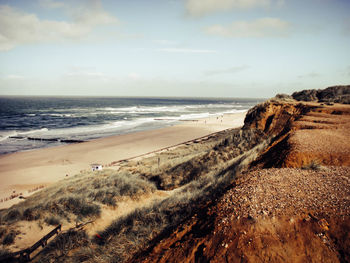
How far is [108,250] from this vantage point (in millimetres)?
4590

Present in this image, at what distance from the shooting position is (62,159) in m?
21.4

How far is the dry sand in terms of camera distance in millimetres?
15898

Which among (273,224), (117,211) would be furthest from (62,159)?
(273,224)

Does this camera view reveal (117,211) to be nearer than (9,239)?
No

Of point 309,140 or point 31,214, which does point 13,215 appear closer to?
point 31,214

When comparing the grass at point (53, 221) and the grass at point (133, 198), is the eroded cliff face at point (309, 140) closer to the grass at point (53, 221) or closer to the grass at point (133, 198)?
the grass at point (133, 198)

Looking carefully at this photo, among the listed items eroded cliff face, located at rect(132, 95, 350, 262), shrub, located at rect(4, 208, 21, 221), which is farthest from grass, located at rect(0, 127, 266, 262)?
eroded cliff face, located at rect(132, 95, 350, 262)

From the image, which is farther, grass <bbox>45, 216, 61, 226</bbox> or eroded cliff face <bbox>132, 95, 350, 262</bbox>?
grass <bbox>45, 216, 61, 226</bbox>

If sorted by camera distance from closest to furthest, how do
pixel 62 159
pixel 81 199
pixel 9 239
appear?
pixel 9 239, pixel 81 199, pixel 62 159

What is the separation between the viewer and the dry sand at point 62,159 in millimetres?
15898

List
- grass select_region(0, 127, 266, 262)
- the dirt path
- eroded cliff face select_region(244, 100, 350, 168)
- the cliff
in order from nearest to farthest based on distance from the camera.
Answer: grass select_region(0, 127, 266, 262), eroded cliff face select_region(244, 100, 350, 168), the dirt path, the cliff

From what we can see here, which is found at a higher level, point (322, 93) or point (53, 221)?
point (322, 93)

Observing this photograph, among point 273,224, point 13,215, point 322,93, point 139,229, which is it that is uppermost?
point 322,93

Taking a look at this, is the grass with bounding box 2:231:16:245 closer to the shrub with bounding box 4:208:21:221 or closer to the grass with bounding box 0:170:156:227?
the grass with bounding box 0:170:156:227
